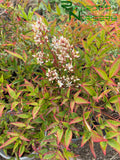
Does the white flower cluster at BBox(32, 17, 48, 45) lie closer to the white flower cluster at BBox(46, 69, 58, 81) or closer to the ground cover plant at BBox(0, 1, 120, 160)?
the ground cover plant at BBox(0, 1, 120, 160)

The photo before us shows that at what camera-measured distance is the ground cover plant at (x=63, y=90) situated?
0.70 metres

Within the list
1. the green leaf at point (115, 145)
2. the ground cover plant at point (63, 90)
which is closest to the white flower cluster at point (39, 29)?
the ground cover plant at point (63, 90)

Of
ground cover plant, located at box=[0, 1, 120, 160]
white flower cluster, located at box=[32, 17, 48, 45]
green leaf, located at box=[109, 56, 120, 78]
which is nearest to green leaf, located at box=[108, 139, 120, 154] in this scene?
ground cover plant, located at box=[0, 1, 120, 160]

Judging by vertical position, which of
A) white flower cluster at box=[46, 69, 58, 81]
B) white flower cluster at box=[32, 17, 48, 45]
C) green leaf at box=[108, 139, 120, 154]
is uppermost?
white flower cluster at box=[32, 17, 48, 45]

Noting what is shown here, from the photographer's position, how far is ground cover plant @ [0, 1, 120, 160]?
2.30ft

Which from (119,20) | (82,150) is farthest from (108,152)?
(119,20)

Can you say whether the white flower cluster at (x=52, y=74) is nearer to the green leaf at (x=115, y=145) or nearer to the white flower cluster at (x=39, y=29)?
the white flower cluster at (x=39, y=29)

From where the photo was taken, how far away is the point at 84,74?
86 centimetres

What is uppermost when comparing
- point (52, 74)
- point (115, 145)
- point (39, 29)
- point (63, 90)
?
point (39, 29)

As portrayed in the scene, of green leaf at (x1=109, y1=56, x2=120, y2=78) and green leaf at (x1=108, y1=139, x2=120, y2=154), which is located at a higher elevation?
green leaf at (x1=109, y1=56, x2=120, y2=78)

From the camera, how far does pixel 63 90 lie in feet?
2.78

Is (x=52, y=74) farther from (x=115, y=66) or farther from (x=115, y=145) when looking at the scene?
(x=115, y=145)

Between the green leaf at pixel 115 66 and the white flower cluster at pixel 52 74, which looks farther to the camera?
the white flower cluster at pixel 52 74

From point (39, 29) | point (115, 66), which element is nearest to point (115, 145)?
point (115, 66)
